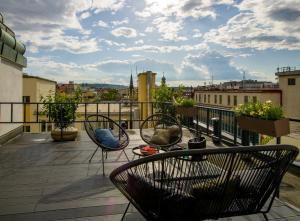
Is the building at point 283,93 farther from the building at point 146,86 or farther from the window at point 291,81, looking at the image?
the building at point 146,86

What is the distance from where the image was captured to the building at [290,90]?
31516 mm

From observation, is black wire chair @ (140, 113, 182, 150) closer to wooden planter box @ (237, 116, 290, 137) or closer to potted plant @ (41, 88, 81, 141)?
wooden planter box @ (237, 116, 290, 137)

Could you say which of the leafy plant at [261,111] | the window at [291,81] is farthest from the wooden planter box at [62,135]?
the window at [291,81]

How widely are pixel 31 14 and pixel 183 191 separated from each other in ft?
25.1

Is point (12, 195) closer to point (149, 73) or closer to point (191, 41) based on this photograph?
point (191, 41)

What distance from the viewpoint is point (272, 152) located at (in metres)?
1.81

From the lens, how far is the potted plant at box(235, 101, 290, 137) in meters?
3.26

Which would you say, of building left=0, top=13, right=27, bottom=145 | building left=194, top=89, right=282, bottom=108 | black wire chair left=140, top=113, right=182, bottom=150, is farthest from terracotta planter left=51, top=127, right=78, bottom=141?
building left=194, top=89, right=282, bottom=108

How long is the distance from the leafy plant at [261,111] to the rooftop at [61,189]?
87 centimetres

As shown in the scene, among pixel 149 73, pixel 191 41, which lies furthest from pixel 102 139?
pixel 149 73

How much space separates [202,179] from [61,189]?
1.95 metres

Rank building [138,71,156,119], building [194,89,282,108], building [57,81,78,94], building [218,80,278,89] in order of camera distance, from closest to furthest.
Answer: building [57,81,78,94] → building [138,71,156,119] → building [194,89,282,108] → building [218,80,278,89]

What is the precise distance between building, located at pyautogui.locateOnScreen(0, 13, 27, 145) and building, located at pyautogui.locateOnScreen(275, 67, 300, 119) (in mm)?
29952

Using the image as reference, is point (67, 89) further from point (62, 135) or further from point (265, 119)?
point (265, 119)
